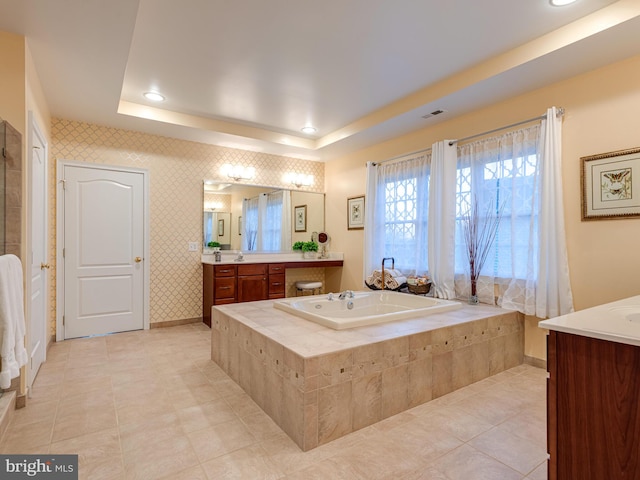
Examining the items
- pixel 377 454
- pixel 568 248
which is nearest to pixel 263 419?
pixel 377 454

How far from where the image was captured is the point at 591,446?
1261 mm

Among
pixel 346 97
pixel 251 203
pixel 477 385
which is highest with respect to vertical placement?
pixel 346 97

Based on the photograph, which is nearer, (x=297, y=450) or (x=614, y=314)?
(x=614, y=314)

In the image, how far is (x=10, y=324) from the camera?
6.05 feet

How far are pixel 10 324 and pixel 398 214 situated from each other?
385cm

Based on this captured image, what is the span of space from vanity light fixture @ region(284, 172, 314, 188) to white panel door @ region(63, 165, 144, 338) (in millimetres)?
2133

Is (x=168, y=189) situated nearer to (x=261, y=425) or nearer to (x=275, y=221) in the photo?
(x=275, y=221)

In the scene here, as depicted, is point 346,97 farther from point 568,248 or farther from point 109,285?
point 109,285

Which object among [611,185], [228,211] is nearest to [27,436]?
[228,211]

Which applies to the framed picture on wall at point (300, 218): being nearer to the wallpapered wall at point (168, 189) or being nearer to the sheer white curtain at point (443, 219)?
the wallpapered wall at point (168, 189)

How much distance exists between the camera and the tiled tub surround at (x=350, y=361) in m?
1.91

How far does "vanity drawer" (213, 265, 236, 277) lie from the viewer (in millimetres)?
4273

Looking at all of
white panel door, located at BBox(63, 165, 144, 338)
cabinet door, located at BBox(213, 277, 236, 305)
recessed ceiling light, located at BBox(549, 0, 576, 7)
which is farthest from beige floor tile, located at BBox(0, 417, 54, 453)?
recessed ceiling light, located at BBox(549, 0, 576, 7)

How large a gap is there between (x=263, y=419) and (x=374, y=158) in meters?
3.72
